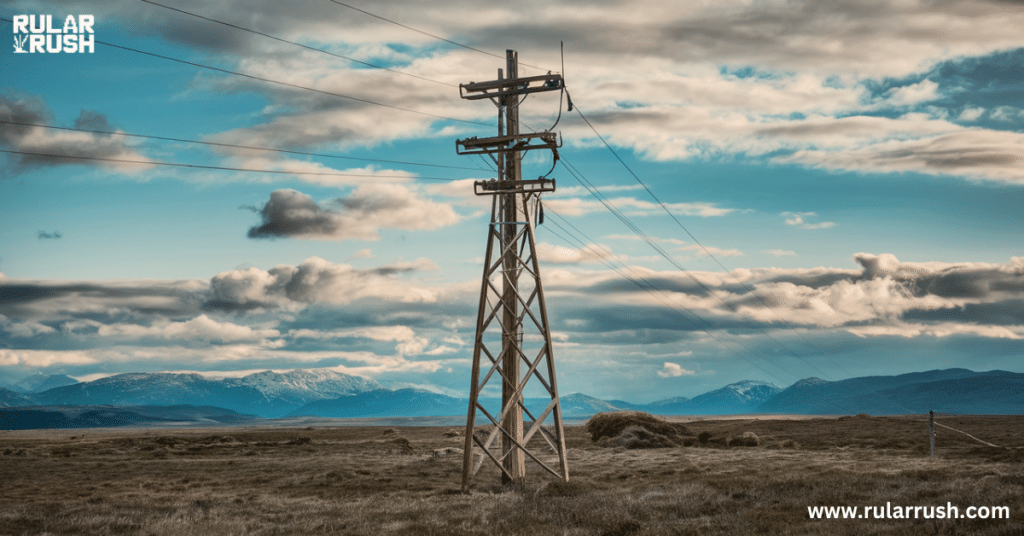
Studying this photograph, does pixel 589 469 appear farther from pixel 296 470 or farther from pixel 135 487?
pixel 135 487

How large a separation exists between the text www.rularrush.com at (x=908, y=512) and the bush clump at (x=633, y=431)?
1511 inches

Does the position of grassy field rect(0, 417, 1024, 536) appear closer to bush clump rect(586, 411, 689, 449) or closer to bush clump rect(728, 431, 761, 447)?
bush clump rect(728, 431, 761, 447)

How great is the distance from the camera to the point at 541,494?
1107 inches

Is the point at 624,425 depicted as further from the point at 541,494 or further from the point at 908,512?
the point at 908,512

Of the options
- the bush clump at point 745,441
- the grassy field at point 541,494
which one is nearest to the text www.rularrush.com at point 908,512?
the grassy field at point 541,494

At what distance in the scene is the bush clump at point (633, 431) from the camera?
2358 inches

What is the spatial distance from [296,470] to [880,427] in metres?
54.2

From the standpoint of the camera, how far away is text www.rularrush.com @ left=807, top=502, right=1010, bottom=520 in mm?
18927

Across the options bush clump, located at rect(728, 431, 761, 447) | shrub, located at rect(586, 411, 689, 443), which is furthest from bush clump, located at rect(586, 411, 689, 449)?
bush clump, located at rect(728, 431, 761, 447)

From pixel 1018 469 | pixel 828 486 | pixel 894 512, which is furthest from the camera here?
pixel 1018 469

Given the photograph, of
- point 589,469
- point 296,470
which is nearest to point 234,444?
point 296,470

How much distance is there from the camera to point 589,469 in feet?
134

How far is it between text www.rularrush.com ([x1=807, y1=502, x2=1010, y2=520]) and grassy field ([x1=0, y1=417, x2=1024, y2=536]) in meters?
0.47

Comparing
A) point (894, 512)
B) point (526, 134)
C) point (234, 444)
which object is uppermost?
point (526, 134)
